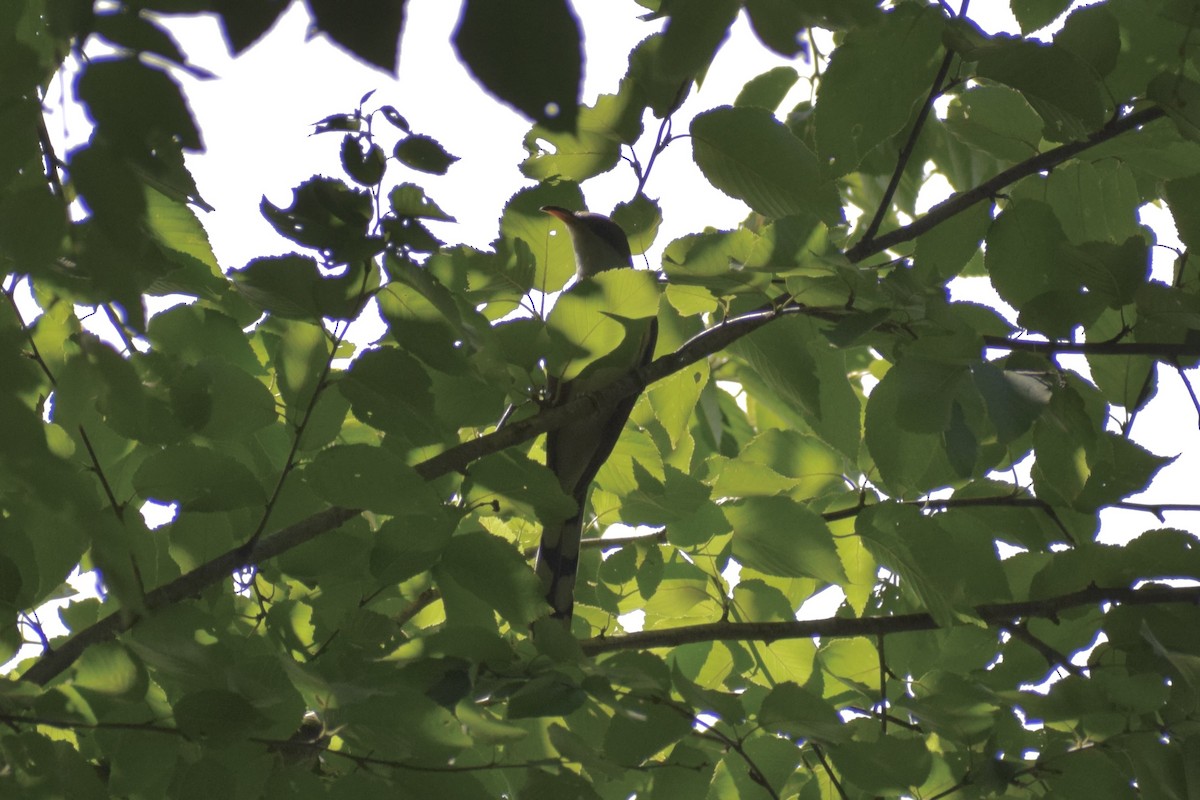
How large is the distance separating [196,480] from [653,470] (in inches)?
48.3

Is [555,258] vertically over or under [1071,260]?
over

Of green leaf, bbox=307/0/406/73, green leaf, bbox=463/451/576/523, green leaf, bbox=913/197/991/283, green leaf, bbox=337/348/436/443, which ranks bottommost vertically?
green leaf, bbox=307/0/406/73

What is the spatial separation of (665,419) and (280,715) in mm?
1382

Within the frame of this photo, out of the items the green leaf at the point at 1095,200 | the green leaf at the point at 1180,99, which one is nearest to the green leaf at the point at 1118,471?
the green leaf at the point at 1095,200

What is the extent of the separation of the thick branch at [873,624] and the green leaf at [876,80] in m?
1.15

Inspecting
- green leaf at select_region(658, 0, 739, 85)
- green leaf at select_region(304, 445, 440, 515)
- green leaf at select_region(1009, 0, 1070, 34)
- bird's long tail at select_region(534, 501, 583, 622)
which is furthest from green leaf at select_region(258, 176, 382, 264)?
bird's long tail at select_region(534, 501, 583, 622)

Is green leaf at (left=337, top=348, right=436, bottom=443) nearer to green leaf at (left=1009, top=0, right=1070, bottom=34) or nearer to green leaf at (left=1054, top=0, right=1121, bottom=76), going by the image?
green leaf at (left=1054, top=0, right=1121, bottom=76)

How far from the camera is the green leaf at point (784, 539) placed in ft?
8.16

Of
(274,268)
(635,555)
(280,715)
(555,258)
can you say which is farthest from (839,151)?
(280,715)

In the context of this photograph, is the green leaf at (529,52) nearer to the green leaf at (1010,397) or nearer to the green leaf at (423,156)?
the green leaf at (423,156)

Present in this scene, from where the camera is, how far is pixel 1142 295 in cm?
228

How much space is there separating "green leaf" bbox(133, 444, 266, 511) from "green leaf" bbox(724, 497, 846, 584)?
1134 millimetres

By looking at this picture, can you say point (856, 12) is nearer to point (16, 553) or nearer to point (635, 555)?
point (16, 553)

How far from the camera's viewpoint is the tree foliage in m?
1.93
